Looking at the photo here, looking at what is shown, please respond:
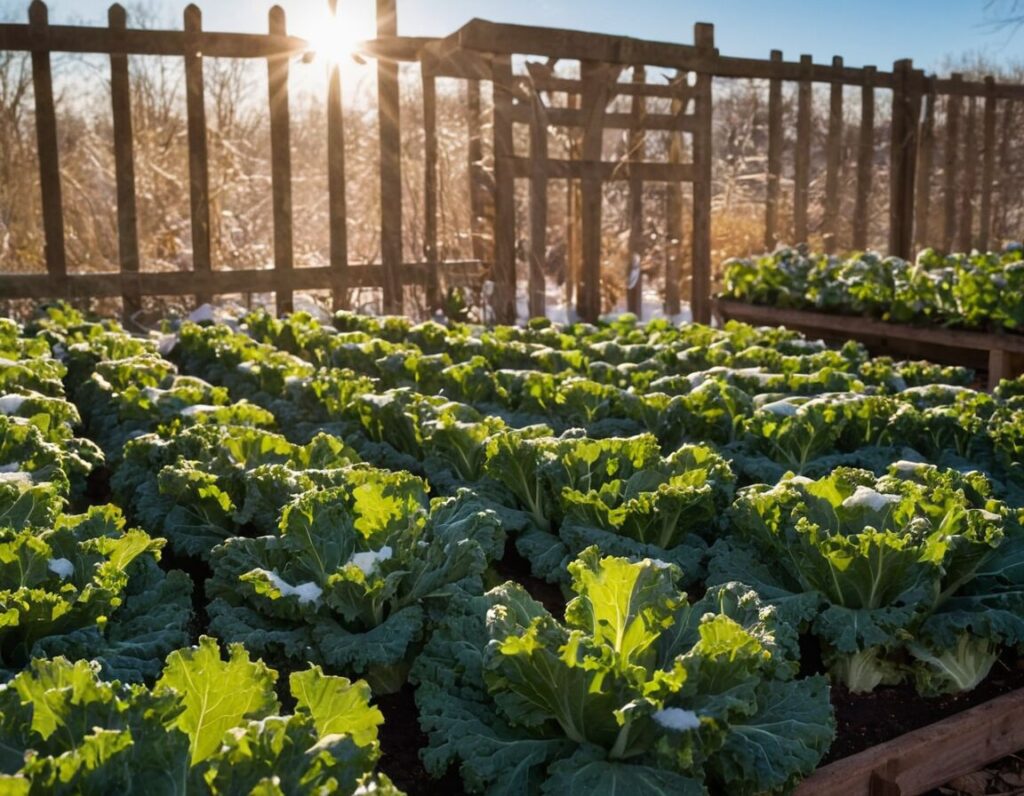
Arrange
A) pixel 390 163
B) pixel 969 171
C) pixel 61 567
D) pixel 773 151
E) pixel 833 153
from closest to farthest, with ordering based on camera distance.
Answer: pixel 61 567
pixel 390 163
pixel 773 151
pixel 833 153
pixel 969 171

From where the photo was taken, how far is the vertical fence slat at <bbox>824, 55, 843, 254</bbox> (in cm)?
1297

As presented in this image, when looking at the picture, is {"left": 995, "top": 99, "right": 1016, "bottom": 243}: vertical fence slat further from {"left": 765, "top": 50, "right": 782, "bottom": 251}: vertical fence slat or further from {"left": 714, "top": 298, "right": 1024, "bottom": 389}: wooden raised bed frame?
{"left": 714, "top": 298, "right": 1024, "bottom": 389}: wooden raised bed frame

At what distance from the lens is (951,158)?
15.7 m

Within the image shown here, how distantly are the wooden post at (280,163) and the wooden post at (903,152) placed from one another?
8.12 metres

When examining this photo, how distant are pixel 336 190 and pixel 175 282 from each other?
1.68m

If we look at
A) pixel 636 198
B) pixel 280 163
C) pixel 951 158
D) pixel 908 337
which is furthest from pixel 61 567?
pixel 951 158

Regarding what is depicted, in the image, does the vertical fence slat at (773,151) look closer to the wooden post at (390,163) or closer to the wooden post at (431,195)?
the wooden post at (431,195)

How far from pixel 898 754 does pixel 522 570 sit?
1.58 meters

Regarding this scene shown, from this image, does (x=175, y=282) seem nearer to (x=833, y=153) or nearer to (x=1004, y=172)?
(x=833, y=153)

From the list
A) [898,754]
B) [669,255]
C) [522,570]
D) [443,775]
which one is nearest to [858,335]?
[669,255]

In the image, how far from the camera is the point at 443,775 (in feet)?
8.45

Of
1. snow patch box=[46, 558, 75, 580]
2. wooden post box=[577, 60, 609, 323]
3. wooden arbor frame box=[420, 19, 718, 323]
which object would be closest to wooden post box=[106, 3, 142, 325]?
wooden arbor frame box=[420, 19, 718, 323]

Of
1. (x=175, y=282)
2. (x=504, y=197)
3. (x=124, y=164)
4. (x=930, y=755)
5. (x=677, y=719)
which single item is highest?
(x=124, y=164)

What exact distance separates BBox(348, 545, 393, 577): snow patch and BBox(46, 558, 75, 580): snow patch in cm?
76
